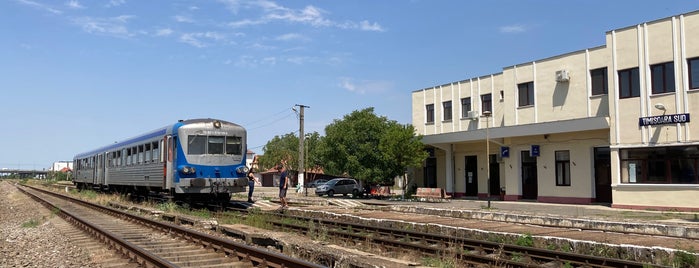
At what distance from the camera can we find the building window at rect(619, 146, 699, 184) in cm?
2041

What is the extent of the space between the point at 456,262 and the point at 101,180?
25.9 metres

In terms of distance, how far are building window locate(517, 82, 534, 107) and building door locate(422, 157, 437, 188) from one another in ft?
25.1

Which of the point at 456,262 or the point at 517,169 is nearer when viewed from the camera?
the point at 456,262

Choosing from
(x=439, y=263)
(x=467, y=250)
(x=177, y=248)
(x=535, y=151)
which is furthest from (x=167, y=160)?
(x=535, y=151)

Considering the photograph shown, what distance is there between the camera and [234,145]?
19625 mm

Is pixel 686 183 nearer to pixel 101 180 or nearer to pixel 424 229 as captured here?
pixel 424 229

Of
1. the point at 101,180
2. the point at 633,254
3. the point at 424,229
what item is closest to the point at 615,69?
the point at 424,229

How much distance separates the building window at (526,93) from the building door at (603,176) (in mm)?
4512

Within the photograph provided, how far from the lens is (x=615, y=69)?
22.7 metres

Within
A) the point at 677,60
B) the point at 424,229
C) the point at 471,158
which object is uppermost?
the point at 677,60

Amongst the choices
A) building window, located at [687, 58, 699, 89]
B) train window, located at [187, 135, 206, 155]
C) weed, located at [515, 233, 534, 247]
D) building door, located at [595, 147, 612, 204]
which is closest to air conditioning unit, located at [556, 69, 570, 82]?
building door, located at [595, 147, 612, 204]

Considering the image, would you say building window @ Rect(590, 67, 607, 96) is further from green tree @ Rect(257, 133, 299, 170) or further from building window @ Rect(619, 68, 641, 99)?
green tree @ Rect(257, 133, 299, 170)

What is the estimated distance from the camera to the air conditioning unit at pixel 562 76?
25172 millimetres

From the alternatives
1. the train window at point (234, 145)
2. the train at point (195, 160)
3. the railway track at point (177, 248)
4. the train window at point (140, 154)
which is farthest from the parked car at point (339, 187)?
the railway track at point (177, 248)
